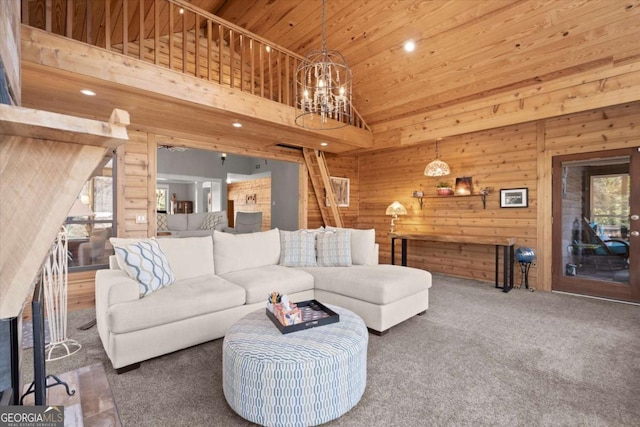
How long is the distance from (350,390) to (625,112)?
15.4ft

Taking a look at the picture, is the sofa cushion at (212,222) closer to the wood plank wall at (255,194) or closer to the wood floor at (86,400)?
the wood plank wall at (255,194)

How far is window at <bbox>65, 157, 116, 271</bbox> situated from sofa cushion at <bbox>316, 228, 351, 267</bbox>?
284 cm

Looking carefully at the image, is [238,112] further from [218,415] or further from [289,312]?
[218,415]

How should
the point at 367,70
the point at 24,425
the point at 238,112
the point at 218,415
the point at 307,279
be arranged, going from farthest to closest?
1. the point at 367,70
2. the point at 238,112
3. the point at 307,279
4. the point at 218,415
5. the point at 24,425

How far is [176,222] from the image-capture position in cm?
693

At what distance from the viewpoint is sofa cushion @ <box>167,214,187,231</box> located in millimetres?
6906

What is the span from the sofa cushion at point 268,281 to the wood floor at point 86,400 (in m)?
1.48

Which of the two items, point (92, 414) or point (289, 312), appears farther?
point (289, 312)

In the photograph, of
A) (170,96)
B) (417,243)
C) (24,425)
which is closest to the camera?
(24,425)

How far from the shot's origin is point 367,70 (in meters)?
4.90

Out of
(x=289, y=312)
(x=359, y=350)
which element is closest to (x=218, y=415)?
(x=289, y=312)

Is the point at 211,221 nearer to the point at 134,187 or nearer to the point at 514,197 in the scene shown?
the point at 134,187

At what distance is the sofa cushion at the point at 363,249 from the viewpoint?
3867 mm

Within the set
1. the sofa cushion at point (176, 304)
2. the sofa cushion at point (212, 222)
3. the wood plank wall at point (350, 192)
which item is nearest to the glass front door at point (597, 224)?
the wood plank wall at point (350, 192)
